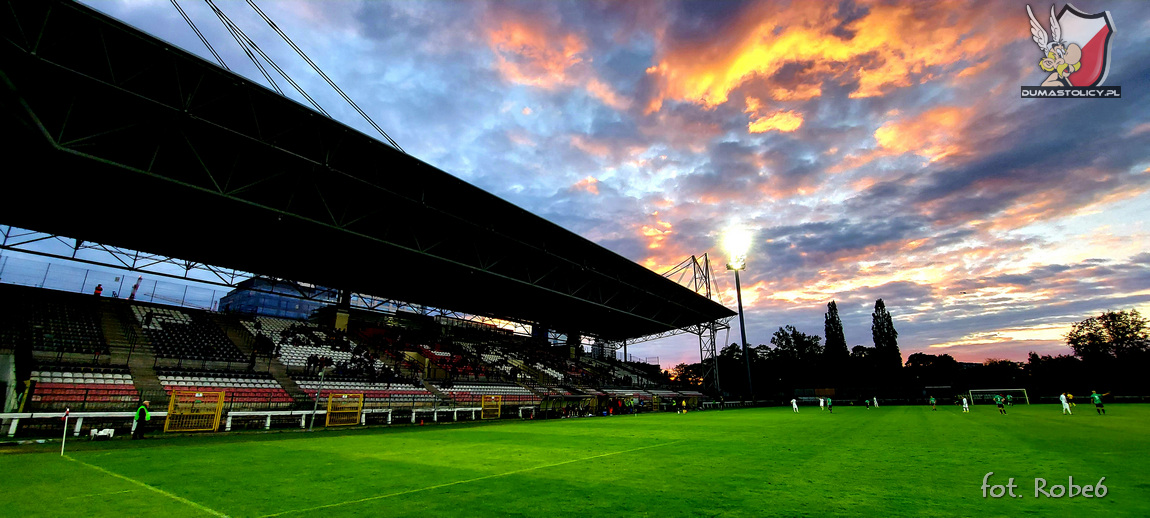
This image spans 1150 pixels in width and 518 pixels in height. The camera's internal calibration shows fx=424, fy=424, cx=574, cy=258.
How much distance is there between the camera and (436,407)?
24906mm

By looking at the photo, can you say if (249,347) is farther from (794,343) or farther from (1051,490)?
(794,343)

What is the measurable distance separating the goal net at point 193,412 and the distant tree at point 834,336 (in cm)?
8173

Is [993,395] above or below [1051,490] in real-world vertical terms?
below

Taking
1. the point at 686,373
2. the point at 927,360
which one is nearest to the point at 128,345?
the point at 686,373

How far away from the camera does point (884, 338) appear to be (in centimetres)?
7100

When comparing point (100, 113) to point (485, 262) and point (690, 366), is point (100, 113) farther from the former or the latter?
point (690, 366)

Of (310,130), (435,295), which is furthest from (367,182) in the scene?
(435,295)

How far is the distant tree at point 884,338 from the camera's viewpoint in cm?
6950

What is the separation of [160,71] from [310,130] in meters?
5.01

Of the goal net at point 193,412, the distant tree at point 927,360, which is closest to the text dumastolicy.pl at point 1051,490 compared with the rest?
the goal net at point 193,412

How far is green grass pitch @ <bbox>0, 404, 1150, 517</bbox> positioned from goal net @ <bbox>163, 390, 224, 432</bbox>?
531cm

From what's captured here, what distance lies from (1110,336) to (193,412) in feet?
367

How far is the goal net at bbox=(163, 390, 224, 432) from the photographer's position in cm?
1667

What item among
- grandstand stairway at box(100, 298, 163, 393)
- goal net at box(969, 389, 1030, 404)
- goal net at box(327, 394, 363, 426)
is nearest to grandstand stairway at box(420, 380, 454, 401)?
goal net at box(327, 394, 363, 426)
